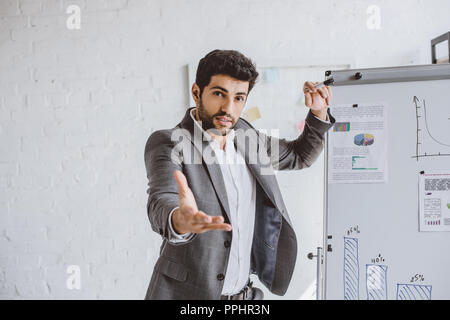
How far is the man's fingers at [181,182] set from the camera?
4.42 ft

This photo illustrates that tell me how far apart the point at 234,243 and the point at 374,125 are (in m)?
0.72

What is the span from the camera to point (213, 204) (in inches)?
57.2

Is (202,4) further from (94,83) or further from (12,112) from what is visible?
(12,112)

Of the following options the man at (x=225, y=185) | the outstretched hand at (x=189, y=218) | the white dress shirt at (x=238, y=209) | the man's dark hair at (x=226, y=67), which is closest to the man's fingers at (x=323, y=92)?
the man at (x=225, y=185)

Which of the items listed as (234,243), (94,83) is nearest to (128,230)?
(234,243)

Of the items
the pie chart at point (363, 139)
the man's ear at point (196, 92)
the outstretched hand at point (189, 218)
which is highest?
the man's ear at point (196, 92)

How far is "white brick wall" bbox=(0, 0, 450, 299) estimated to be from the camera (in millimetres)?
1664

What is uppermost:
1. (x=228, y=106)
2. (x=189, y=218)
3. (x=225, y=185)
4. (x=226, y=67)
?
(x=226, y=67)

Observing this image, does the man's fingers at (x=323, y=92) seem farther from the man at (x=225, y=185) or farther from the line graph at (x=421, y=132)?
the line graph at (x=421, y=132)

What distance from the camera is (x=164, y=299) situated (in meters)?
1.47

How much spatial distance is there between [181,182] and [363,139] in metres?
0.71

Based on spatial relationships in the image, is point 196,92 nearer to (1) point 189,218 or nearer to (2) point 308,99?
(2) point 308,99

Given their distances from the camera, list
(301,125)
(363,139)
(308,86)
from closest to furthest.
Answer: (363,139) < (308,86) < (301,125)

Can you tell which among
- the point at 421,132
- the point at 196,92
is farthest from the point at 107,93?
the point at 421,132
